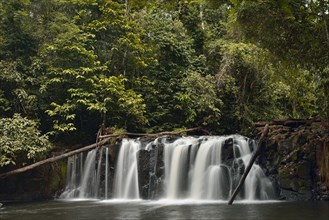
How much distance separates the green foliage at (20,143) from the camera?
13.6 metres

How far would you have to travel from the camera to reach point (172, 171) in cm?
1358

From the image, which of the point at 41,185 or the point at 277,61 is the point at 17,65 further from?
the point at 277,61

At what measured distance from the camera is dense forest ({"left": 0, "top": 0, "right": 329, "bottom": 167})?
16.4 meters

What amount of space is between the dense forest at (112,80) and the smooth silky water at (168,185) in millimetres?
2277

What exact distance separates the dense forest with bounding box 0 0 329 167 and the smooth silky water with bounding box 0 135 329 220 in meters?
2.28

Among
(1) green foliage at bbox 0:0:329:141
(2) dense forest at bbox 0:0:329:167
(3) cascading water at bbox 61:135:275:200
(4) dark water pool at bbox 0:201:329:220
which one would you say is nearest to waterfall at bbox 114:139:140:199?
(3) cascading water at bbox 61:135:275:200

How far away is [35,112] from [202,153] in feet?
27.8

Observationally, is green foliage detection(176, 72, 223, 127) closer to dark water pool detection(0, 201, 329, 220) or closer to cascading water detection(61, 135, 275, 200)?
cascading water detection(61, 135, 275, 200)

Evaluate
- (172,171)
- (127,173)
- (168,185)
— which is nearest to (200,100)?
(172,171)

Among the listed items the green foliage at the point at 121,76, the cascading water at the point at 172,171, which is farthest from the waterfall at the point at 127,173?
the green foliage at the point at 121,76

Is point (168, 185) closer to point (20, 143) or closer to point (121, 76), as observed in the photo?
point (20, 143)

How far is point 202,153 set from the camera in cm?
1327

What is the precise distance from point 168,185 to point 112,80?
582 centimetres

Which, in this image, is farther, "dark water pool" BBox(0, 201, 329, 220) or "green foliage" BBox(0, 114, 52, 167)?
"green foliage" BBox(0, 114, 52, 167)
